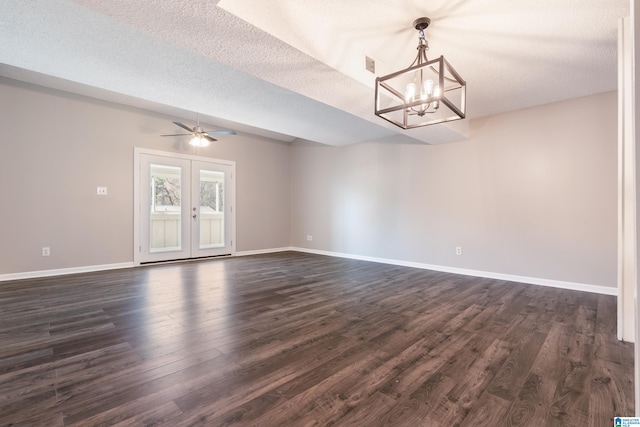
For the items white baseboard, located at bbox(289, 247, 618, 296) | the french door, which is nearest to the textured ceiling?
the french door

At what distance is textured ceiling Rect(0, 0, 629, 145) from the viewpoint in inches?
83.1

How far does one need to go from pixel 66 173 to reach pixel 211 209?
8.20 ft

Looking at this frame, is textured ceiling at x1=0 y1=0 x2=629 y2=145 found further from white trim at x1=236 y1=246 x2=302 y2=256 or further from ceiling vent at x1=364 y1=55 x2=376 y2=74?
white trim at x1=236 y1=246 x2=302 y2=256

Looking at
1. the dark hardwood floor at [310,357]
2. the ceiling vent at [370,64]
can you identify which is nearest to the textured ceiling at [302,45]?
the ceiling vent at [370,64]

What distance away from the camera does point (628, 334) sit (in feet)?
7.33

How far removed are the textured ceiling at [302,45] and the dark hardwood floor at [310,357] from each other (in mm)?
2348

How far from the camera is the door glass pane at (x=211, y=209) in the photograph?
619 centimetres

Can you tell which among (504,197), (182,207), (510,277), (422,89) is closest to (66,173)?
(182,207)

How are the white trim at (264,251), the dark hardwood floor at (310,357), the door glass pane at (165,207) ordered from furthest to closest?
1. the white trim at (264,251)
2. the door glass pane at (165,207)
3. the dark hardwood floor at (310,357)

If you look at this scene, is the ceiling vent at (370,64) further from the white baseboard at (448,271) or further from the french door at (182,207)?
the french door at (182,207)

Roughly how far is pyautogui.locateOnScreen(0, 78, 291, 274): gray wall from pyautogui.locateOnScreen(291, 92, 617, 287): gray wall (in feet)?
13.8

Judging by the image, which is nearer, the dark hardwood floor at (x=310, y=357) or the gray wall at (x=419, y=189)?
the dark hardwood floor at (x=310, y=357)

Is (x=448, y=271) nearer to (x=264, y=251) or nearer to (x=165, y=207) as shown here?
(x=264, y=251)

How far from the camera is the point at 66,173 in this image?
4.57m
